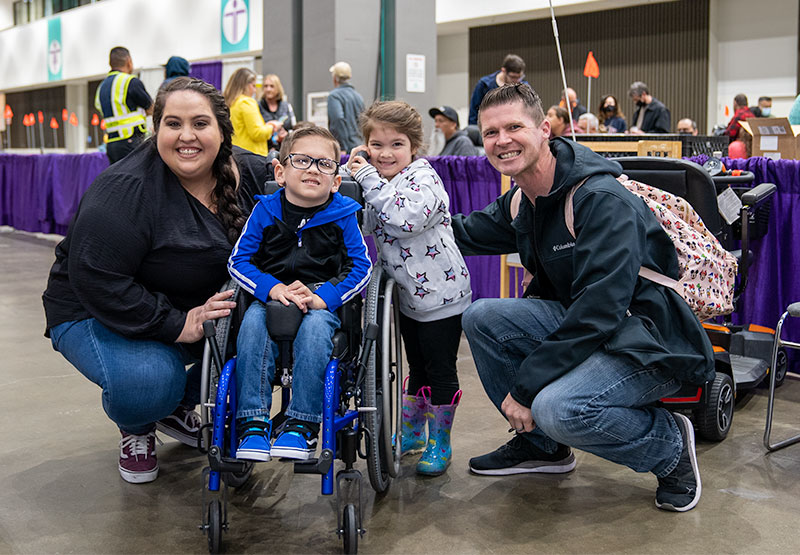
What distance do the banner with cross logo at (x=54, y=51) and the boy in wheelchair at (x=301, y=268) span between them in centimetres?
2292

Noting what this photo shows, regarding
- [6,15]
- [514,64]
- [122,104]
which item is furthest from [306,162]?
[6,15]

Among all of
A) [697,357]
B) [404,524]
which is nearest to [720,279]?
[697,357]

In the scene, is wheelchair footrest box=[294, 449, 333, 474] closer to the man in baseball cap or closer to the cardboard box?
the cardboard box

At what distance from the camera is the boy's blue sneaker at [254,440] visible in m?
1.88

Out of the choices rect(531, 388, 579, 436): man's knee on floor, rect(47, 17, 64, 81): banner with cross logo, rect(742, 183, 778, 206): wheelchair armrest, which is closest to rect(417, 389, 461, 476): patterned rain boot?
rect(531, 388, 579, 436): man's knee on floor

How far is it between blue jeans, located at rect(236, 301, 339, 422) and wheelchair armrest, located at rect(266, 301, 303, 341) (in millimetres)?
16

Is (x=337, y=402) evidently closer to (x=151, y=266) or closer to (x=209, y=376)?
(x=209, y=376)

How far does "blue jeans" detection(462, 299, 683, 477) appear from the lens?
6.77 ft

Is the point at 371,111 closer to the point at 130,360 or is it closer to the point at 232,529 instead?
the point at 130,360

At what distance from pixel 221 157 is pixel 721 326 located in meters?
1.92

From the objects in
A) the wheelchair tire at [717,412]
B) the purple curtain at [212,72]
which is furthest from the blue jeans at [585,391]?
the purple curtain at [212,72]

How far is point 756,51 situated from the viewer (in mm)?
11836

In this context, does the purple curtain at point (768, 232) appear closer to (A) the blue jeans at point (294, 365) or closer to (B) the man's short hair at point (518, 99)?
(B) the man's short hair at point (518, 99)

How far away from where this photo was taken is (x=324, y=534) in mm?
2094
